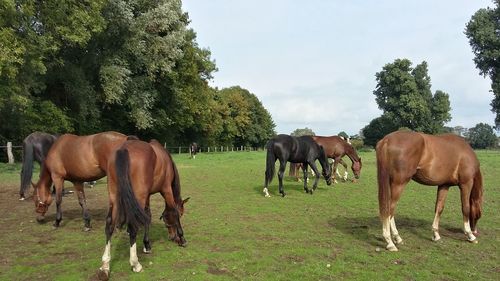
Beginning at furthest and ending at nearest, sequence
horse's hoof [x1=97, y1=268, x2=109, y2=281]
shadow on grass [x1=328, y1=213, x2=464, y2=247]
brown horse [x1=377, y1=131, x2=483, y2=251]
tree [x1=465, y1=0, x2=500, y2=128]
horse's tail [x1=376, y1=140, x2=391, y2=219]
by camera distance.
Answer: tree [x1=465, y1=0, x2=500, y2=128], shadow on grass [x1=328, y1=213, x2=464, y2=247], brown horse [x1=377, y1=131, x2=483, y2=251], horse's tail [x1=376, y1=140, x2=391, y2=219], horse's hoof [x1=97, y1=268, x2=109, y2=281]

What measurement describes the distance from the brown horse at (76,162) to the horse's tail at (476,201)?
708 cm

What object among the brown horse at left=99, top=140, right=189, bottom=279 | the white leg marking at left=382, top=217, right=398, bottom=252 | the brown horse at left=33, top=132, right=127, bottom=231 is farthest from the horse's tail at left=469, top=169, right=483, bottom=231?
the brown horse at left=33, top=132, right=127, bottom=231

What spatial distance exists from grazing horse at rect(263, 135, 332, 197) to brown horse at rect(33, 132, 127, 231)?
20.2 feet

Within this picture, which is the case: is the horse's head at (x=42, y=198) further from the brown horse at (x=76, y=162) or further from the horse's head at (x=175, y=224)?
the horse's head at (x=175, y=224)

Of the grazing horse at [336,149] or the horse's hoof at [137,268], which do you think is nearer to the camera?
the horse's hoof at [137,268]

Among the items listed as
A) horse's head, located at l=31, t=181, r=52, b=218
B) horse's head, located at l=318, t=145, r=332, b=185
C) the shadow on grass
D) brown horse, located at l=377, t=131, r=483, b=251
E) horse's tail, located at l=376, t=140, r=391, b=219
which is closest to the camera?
horse's tail, located at l=376, t=140, r=391, b=219

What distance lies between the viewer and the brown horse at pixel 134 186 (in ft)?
18.0

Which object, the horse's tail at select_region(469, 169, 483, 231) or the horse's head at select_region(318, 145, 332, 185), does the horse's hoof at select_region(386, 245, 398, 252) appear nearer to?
the horse's tail at select_region(469, 169, 483, 231)

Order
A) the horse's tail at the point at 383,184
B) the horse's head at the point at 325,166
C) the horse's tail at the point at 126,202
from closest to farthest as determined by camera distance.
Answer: the horse's tail at the point at 126,202 < the horse's tail at the point at 383,184 < the horse's head at the point at 325,166

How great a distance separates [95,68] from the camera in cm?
2947

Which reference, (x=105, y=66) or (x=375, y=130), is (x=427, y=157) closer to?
(x=105, y=66)

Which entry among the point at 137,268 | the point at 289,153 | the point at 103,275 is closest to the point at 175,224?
the point at 137,268

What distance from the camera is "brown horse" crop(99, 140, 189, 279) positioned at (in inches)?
216

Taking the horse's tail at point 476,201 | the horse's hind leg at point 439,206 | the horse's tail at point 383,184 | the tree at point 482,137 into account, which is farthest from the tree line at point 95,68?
the tree at point 482,137
